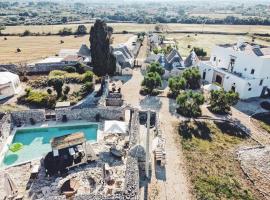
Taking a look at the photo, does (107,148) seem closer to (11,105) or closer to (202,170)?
(202,170)

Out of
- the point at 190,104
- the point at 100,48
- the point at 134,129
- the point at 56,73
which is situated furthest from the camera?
the point at 56,73

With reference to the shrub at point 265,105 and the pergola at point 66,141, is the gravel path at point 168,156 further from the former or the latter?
the shrub at point 265,105

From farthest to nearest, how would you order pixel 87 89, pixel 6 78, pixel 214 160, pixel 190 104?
pixel 6 78, pixel 87 89, pixel 190 104, pixel 214 160

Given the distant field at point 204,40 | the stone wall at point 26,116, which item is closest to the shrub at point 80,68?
the stone wall at point 26,116

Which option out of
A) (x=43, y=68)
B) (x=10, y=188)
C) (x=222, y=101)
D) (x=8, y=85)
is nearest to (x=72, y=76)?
(x=43, y=68)

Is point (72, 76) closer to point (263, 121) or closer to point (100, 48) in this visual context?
point (100, 48)

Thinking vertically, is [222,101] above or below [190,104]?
above
